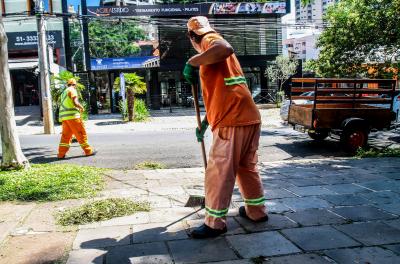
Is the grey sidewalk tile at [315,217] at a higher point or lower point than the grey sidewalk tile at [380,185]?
higher

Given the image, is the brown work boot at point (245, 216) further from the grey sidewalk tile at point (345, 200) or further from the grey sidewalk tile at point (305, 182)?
the grey sidewalk tile at point (305, 182)

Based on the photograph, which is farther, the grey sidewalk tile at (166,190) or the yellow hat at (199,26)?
the grey sidewalk tile at (166,190)

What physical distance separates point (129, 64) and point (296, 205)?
22094 mm

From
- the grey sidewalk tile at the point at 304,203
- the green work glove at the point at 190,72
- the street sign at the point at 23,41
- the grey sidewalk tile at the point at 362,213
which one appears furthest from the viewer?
the street sign at the point at 23,41

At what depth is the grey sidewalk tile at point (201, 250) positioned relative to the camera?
314 centimetres

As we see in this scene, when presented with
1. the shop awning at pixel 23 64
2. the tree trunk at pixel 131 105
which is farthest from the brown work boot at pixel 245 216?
the shop awning at pixel 23 64

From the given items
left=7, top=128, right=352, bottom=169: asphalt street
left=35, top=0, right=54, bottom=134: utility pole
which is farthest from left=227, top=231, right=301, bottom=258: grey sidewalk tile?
left=35, top=0, right=54, bottom=134: utility pole

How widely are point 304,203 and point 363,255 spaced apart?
4.83 feet

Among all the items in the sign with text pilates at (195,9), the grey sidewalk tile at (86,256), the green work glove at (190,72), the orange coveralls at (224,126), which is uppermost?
the sign with text pilates at (195,9)

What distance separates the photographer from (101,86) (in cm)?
2638

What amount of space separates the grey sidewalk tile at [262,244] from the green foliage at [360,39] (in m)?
11.4

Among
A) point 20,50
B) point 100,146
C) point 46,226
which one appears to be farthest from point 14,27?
point 46,226

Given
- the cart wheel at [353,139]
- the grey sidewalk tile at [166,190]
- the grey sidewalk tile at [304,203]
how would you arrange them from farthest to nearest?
the cart wheel at [353,139] → the grey sidewalk tile at [166,190] → the grey sidewalk tile at [304,203]

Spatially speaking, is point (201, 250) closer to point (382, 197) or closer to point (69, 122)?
point (382, 197)
